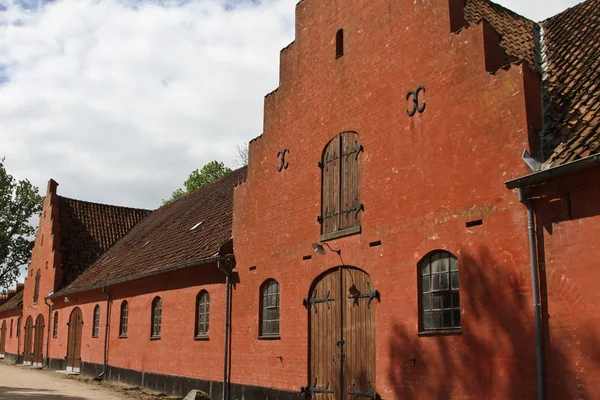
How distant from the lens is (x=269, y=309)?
1446 centimetres

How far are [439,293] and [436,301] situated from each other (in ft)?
0.46

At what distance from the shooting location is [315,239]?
13.1 m

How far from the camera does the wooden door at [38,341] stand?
31.7 metres

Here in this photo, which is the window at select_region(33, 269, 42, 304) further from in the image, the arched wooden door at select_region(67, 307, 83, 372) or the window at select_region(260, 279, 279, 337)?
the window at select_region(260, 279, 279, 337)

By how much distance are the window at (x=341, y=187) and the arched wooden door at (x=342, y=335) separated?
0.87 meters

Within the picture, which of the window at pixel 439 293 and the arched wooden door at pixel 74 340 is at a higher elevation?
the window at pixel 439 293

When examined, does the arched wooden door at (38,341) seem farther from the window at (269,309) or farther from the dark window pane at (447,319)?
the dark window pane at (447,319)

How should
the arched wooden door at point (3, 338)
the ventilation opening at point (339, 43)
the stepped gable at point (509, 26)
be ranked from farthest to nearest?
the arched wooden door at point (3, 338) < the ventilation opening at point (339, 43) < the stepped gable at point (509, 26)

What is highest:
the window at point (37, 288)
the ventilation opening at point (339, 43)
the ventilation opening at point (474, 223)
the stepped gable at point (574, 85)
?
the ventilation opening at point (339, 43)

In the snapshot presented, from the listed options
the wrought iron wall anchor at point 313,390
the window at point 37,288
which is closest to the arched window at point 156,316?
the wrought iron wall anchor at point 313,390

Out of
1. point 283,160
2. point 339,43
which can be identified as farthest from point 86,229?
point 339,43

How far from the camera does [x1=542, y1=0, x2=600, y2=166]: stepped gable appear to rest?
28.2 feet

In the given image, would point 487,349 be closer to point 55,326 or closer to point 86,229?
point 55,326

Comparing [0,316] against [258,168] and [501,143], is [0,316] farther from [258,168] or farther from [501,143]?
[501,143]
